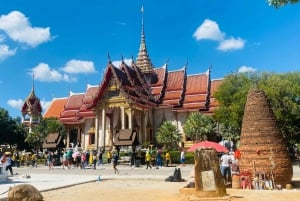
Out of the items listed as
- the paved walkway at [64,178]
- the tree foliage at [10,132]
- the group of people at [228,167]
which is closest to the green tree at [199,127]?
the paved walkway at [64,178]

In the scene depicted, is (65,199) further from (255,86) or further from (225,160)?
(255,86)

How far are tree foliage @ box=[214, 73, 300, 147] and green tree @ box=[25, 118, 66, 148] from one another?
2435 cm

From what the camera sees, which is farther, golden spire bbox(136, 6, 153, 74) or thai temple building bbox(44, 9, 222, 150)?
golden spire bbox(136, 6, 153, 74)

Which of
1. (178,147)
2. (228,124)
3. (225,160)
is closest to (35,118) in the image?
(178,147)

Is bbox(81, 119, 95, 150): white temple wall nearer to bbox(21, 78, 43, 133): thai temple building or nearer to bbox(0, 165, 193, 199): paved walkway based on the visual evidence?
bbox(21, 78, 43, 133): thai temple building

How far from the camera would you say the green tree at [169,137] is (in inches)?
1713

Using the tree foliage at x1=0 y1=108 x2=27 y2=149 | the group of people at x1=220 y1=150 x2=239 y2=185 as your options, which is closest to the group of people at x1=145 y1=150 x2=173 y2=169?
the group of people at x1=220 y1=150 x2=239 y2=185

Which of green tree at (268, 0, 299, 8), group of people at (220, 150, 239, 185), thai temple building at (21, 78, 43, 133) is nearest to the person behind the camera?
green tree at (268, 0, 299, 8)

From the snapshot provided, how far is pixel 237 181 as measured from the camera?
14992mm

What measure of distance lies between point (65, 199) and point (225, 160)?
674 centimetres

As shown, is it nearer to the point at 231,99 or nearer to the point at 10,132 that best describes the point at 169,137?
the point at 231,99

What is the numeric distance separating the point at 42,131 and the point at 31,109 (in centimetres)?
1552

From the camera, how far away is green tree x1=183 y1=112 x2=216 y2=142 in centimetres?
4238

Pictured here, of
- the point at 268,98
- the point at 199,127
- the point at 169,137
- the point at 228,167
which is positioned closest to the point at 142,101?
the point at 169,137
